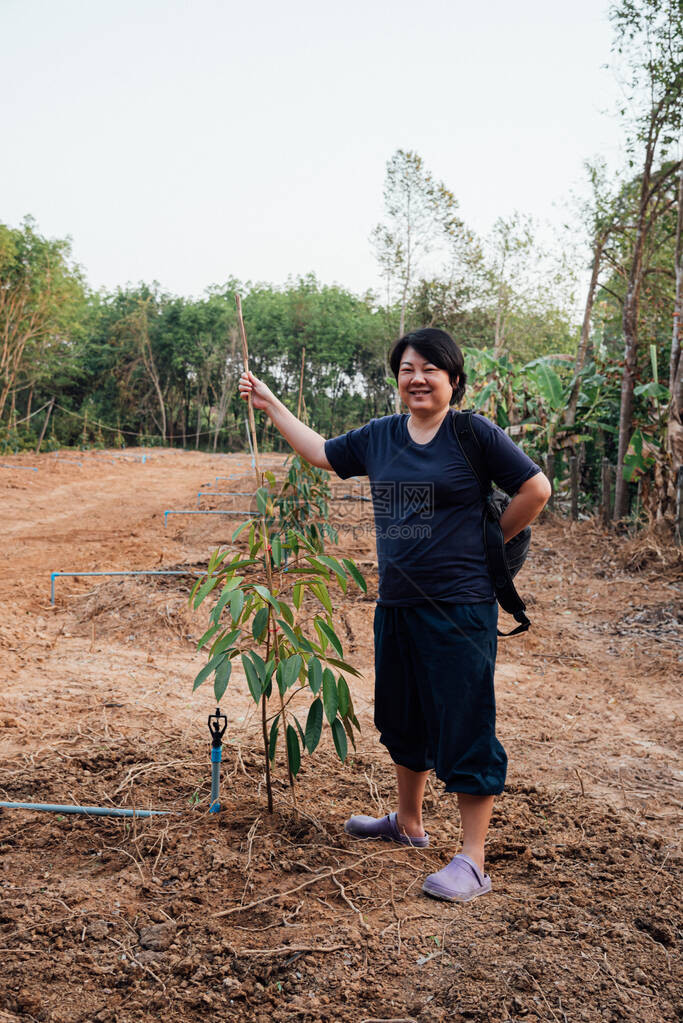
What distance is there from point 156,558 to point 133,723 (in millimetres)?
3093

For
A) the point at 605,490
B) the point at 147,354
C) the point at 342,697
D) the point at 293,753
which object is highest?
the point at 147,354

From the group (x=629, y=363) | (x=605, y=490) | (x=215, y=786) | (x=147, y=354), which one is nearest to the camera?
(x=215, y=786)

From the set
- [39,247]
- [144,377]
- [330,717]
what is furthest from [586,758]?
[144,377]

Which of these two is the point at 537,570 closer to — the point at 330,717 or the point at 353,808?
the point at 353,808

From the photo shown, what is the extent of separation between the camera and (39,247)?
1571 centimetres

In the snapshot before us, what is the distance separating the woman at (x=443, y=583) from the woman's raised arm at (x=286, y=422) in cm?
19

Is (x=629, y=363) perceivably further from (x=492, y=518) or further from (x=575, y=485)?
(x=492, y=518)

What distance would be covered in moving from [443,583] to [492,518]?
7.4 inches

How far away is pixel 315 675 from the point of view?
1740 mm

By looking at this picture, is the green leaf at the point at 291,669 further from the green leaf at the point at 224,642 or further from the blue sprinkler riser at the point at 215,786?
the blue sprinkler riser at the point at 215,786

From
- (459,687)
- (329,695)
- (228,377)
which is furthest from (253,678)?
(228,377)

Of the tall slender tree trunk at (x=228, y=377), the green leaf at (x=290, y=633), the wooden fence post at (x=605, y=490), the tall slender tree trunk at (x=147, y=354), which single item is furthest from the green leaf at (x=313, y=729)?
the tall slender tree trunk at (x=147, y=354)

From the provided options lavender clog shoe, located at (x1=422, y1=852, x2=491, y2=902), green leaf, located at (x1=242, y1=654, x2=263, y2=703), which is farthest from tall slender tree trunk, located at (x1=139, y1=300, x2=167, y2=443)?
lavender clog shoe, located at (x1=422, y1=852, x2=491, y2=902)

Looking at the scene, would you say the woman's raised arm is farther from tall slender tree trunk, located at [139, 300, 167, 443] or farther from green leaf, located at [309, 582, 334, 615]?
tall slender tree trunk, located at [139, 300, 167, 443]
